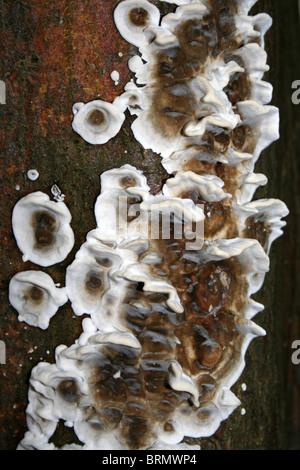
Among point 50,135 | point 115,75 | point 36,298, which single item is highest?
point 115,75

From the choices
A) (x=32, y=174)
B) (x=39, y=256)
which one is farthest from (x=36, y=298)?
(x=32, y=174)

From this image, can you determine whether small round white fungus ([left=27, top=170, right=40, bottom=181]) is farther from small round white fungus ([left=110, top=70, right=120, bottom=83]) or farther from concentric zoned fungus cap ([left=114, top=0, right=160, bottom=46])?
concentric zoned fungus cap ([left=114, top=0, right=160, bottom=46])

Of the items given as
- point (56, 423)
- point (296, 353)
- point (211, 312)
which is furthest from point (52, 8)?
point (296, 353)

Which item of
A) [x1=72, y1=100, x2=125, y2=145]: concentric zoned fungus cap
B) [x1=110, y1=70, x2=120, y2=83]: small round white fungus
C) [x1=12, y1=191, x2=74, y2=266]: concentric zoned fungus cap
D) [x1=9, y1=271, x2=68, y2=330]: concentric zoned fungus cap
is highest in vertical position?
[x1=110, y1=70, x2=120, y2=83]: small round white fungus

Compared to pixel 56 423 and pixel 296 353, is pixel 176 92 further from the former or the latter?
pixel 296 353

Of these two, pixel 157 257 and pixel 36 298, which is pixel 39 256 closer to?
pixel 36 298

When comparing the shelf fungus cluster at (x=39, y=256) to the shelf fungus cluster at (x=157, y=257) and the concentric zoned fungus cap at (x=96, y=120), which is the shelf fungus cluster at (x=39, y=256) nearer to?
the shelf fungus cluster at (x=157, y=257)

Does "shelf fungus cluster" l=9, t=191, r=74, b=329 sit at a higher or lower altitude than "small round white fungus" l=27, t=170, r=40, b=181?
lower

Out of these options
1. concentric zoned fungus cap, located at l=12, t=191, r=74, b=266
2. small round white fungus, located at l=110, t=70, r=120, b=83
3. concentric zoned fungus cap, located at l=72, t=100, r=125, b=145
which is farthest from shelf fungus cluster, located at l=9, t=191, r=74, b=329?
small round white fungus, located at l=110, t=70, r=120, b=83
